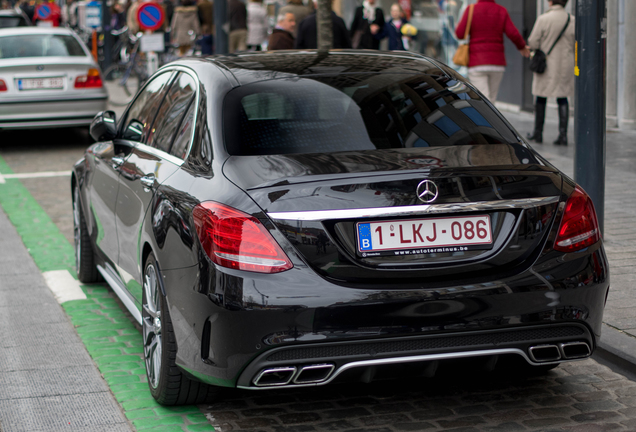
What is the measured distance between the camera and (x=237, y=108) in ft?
13.8

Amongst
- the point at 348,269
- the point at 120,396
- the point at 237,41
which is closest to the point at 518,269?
the point at 348,269

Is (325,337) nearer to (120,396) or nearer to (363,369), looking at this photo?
(363,369)

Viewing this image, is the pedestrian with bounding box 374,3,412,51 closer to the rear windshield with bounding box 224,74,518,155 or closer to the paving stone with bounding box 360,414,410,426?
the rear windshield with bounding box 224,74,518,155

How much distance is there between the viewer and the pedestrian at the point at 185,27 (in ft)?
73.0

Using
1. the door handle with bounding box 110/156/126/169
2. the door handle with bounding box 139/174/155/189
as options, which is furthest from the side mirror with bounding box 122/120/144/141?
the door handle with bounding box 139/174/155/189

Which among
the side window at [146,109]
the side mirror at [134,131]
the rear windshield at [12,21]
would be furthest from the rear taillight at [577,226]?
the rear windshield at [12,21]

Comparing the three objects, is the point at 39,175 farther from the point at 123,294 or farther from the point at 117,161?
the point at 123,294

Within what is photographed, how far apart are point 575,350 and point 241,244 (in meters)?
1.36

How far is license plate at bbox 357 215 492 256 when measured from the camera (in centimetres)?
354

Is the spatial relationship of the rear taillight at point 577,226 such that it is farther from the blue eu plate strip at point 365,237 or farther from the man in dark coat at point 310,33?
the man in dark coat at point 310,33

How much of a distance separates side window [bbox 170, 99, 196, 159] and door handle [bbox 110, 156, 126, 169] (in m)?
0.79

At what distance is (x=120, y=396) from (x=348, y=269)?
1.52 meters

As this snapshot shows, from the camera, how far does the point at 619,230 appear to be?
24.1ft

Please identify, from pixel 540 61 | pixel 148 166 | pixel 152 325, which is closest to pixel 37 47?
pixel 540 61
